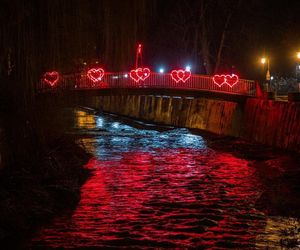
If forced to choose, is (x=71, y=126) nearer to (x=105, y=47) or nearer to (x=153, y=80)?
(x=153, y=80)

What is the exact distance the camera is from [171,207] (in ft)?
63.3

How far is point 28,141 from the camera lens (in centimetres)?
1969

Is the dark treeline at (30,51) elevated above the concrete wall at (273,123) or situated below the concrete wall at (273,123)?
above

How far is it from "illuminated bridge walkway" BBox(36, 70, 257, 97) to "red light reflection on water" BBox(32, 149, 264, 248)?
9.64 m

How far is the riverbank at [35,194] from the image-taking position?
1559 centimetres

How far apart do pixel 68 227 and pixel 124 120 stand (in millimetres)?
41943

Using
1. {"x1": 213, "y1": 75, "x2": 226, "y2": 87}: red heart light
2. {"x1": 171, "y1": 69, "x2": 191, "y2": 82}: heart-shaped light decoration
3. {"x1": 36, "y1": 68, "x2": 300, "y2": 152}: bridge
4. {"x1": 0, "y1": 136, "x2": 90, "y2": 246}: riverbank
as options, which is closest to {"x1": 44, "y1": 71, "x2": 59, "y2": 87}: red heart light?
{"x1": 36, "y1": 68, "x2": 300, "y2": 152}: bridge

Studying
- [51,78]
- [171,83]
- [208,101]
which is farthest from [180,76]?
[51,78]

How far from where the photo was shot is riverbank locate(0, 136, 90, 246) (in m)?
15.6

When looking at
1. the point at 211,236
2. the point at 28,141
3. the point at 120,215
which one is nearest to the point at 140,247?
the point at 211,236

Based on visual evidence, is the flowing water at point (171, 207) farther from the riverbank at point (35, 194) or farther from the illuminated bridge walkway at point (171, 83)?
the illuminated bridge walkway at point (171, 83)

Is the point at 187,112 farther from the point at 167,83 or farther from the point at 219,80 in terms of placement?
the point at 219,80

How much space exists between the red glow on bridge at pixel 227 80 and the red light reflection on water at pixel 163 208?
9851 millimetres

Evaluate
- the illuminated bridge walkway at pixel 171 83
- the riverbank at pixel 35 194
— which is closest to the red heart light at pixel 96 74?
the illuminated bridge walkway at pixel 171 83
